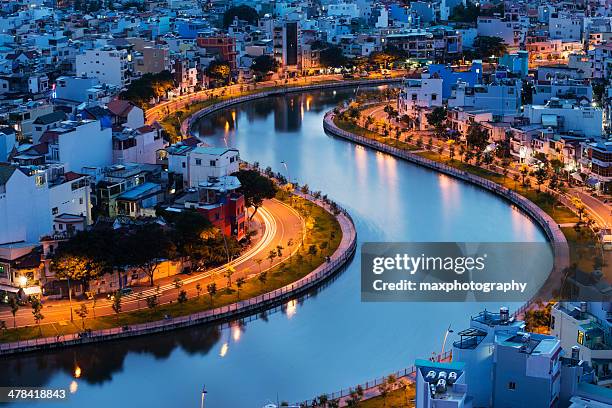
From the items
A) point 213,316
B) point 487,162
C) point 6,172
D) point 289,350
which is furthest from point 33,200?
point 487,162

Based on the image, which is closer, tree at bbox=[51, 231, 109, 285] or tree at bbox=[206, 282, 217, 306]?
tree at bbox=[51, 231, 109, 285]

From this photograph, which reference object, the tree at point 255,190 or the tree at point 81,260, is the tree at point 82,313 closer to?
the tree at point 81,260

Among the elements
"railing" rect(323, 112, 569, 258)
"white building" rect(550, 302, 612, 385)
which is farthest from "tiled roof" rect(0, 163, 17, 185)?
"railing" rect(323, 112, 569, 258)

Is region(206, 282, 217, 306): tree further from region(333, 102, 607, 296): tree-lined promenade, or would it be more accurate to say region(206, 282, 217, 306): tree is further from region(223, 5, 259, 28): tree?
region(223, 5, 259, 28): tree

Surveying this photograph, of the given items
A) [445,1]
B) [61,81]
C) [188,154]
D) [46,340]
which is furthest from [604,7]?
[46,340]

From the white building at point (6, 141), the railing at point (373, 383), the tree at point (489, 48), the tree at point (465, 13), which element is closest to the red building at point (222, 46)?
the tree at point (489, 48)

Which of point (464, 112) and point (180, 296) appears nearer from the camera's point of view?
point (180, 296)

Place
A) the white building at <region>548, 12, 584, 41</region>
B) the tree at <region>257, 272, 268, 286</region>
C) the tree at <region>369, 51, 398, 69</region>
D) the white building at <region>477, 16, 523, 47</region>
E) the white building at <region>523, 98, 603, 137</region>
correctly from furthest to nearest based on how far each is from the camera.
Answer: the white building at <region>477, 16, 523, 47</region> < the white building at <region>548, 12, 584, 41</region> < the tree at <region>369, 51, 398, 69</region> < the white building at <region>523, 98, 603, 137</region> < the tree at <region>257, 272, 268, 286</region>

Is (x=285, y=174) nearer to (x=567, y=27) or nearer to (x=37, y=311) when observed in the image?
(x=37, y=311)

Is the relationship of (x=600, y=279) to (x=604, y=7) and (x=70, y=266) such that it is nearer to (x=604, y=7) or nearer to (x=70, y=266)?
(x=70, y=266)
